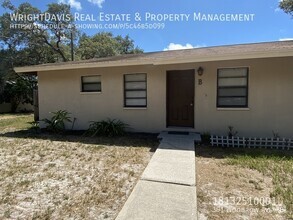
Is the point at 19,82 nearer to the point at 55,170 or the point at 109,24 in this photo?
the point at 109,24

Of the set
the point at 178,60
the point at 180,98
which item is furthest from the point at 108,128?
the point at 178,60

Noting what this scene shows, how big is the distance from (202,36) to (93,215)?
13.2 m

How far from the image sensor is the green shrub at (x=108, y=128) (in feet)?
25.9

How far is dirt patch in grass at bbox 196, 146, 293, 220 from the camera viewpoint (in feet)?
9.40

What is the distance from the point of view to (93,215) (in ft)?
9.29

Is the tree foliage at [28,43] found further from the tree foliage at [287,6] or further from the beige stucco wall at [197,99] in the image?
the tree foliage at [287,6]

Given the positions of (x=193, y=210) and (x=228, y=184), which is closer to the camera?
(x=193, y=210)

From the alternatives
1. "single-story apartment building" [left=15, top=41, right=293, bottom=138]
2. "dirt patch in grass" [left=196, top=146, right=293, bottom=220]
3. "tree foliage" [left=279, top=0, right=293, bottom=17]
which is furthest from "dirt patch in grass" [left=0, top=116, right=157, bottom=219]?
"tree foliage" [left=279, top=0, right=293, bottom=17]

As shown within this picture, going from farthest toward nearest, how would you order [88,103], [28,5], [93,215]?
[28,5] < [88,103] < [93,215]

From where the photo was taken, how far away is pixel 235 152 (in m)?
5.70

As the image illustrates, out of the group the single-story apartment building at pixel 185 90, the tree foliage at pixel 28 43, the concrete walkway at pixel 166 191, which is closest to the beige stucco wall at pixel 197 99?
the single-story apartment building at pixel 185 90

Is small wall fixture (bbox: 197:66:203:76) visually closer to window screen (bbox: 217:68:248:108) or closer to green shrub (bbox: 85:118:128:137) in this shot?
window screen (bbox: 217:68:248:108)

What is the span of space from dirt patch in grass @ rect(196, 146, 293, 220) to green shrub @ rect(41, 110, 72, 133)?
5964mm

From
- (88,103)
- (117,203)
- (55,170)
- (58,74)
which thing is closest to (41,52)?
(58,74)
